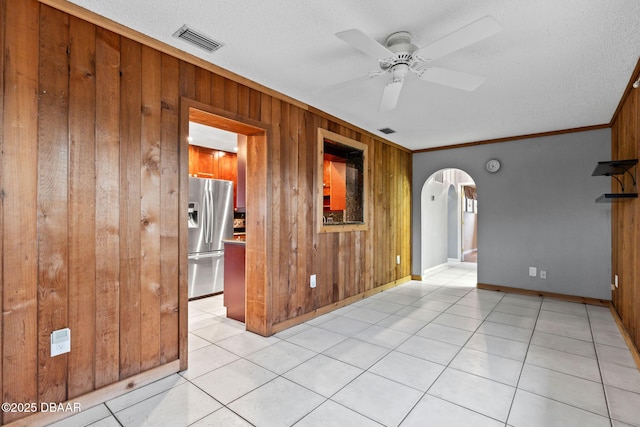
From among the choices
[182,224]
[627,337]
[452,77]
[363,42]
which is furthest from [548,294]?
[182,224]

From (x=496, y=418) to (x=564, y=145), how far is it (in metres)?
4.08

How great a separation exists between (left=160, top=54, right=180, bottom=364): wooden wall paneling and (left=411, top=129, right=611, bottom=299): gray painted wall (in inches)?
176

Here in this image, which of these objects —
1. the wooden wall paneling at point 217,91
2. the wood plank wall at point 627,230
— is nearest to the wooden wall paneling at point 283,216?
the wooden wall paneling at point 217,91

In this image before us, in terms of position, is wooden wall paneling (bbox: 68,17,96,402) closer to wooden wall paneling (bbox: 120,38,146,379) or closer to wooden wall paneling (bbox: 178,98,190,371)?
wooden wall paneling (bbox: 120,38,146,379)

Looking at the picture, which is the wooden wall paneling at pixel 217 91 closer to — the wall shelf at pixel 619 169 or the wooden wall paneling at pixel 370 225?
the wooden wall paneling at pixel 370 225

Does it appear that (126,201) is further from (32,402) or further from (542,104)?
(542,104)

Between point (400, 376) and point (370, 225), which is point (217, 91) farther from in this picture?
point (370, 225)

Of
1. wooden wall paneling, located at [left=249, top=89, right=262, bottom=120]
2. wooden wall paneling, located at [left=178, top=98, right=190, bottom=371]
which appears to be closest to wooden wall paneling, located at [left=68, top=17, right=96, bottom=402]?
wooden wall paneling, located at [left=178, top=98, right=190, bottom=371]

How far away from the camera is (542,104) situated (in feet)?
11.0

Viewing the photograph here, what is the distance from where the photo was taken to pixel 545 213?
14.6 feet

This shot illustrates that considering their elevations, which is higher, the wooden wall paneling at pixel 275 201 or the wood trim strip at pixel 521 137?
the wood trim strip at pixel 521 137

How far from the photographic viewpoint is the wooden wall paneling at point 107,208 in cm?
193

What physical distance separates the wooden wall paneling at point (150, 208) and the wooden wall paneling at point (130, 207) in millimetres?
31

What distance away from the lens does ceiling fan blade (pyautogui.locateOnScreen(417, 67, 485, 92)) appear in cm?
210
